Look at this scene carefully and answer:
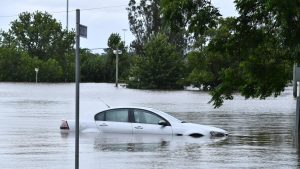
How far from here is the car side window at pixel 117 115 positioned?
22.2 meters

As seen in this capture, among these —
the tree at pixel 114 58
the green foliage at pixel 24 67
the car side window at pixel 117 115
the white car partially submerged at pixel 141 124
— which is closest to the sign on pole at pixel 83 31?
→ the white car partially submerged at pixel 141 124

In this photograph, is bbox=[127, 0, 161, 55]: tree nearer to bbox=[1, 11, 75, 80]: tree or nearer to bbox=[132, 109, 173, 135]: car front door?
bbox=[1, 11, 75, 80]: tree

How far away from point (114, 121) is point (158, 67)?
65505mm

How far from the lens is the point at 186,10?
32.6 ft

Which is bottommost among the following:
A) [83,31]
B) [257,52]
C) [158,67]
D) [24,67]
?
[257,52]

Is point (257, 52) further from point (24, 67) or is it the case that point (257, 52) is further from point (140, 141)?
point (24, 67)

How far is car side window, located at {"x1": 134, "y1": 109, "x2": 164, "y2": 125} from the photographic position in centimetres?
2195

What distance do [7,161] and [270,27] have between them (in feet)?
23.6

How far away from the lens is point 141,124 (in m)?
22.0

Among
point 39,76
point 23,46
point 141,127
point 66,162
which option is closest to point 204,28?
point 66,162

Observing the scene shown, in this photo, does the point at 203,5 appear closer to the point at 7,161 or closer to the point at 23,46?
the point at 7,161

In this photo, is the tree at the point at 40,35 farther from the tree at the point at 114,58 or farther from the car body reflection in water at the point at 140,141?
the car body reflection in water at the point at 140,141

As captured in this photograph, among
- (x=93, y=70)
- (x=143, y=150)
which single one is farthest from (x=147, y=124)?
(x=93, y=70)

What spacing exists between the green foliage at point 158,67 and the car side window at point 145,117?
64.7 m
